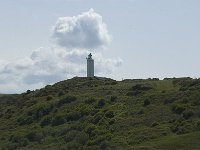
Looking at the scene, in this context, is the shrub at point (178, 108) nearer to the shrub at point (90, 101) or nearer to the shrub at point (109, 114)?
the shrub at point (109, 114)

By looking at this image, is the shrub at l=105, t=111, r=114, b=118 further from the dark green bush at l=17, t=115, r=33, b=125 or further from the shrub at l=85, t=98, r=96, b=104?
the dark green bush at l=17, t=115, r=33, b=125

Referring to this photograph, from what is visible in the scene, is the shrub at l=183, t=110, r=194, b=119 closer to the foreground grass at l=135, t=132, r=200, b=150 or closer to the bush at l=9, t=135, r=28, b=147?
the foreground grass at l=135, t=132, r=200, b=150

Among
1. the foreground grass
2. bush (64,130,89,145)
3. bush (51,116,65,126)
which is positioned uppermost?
bush (51,116,65,126)

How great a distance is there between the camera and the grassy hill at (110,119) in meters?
45.4

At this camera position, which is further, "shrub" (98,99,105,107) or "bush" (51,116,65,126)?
"shrub" (98,99,105,107)

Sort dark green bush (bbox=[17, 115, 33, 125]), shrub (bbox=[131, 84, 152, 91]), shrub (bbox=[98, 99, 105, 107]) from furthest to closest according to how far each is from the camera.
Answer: shrub (bbox=[131, 84, 152, 91]), dark green bush (bbox=[17, 115, 33, 125]), shrub (bbox=[98, 99, 105, 107])

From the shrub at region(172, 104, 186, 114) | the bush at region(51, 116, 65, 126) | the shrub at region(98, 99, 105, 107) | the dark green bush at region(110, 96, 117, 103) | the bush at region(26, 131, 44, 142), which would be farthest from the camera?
the dark green bush at region(110, 96, 117, 103)

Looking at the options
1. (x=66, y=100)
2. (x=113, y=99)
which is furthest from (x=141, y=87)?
(x=66, y=100)

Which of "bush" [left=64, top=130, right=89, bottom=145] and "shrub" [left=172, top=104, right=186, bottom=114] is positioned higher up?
"shrub" [left=172, top=104, right=186, bottom=114]

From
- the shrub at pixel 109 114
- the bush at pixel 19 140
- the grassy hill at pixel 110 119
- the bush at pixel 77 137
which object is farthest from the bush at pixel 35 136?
the shrub at pixel 109 114

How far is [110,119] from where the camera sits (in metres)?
55.4

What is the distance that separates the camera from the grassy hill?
45406 mm

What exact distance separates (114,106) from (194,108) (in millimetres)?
12667

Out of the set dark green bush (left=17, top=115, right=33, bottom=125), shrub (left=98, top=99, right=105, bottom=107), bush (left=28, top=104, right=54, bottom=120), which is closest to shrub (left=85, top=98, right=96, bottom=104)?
shrub (left=98, top=99, right=105, bottom=107)
